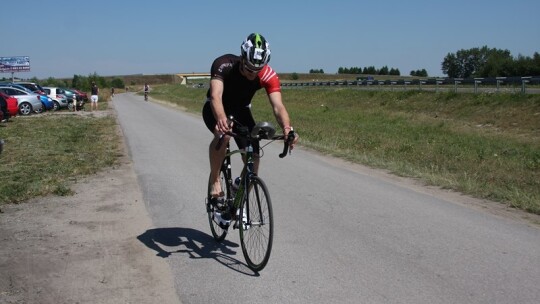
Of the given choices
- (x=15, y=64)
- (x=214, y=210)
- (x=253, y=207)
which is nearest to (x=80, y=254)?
(x=214, y=210)

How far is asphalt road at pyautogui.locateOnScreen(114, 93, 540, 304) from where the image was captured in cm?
466

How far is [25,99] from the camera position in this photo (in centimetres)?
3147

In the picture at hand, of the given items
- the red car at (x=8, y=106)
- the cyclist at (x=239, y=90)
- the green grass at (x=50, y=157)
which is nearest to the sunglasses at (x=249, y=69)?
the cyclist at (x=239, y=90)

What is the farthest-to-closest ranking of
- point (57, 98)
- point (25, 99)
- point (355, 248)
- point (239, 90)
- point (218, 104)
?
point (57, 98) < point (25, 99) < point (355, 248) < point (239, 90) < point (218, 104)

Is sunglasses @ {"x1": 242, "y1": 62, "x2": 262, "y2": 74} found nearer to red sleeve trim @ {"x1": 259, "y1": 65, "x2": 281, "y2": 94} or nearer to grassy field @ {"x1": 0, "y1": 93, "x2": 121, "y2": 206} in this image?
red sleeve trim @ {"x1": 259, "y1": 65, "x2": 281, "y2": 94}

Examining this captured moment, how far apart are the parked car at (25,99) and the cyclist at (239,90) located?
28462mm

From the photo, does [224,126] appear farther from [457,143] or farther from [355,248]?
[457,143]

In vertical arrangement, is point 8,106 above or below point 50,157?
above

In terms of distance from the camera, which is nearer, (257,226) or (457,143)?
(257,226)

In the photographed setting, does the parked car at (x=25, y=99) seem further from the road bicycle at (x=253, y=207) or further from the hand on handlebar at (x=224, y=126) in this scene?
the hand on handlebar at (x=224, y=126)

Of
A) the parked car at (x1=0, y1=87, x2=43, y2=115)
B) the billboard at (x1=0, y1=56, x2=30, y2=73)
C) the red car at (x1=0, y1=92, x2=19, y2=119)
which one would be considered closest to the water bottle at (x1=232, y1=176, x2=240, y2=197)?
the red car at (x1=0, y1=92, x2=19, y2=119)

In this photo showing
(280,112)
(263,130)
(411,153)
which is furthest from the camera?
(411,153)

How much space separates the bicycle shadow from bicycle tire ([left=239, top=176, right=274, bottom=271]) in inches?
5.5

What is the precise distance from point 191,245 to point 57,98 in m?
35.4
